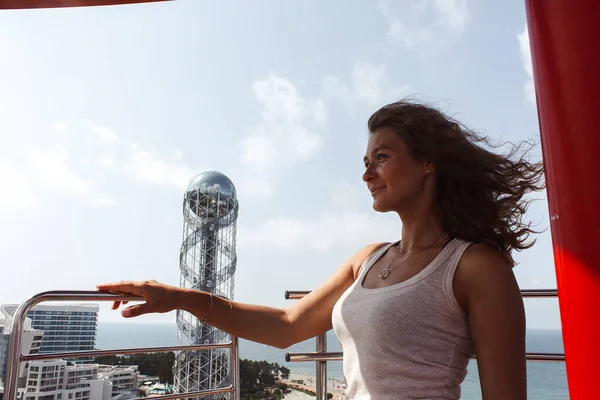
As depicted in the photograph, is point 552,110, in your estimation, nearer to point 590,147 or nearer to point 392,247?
point 590,147

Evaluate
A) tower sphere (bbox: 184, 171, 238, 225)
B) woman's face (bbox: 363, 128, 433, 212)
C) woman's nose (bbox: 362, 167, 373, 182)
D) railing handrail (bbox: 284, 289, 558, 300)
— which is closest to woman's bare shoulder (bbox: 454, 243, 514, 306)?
woman's face (bbox: 363, 128, 433, 212)

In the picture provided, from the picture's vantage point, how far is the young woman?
3.58 feet

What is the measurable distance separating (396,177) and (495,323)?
473mm

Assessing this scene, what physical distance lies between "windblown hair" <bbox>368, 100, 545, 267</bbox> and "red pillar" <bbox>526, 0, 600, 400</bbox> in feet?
1.53

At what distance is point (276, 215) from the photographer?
121 feet

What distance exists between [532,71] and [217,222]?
1966cm

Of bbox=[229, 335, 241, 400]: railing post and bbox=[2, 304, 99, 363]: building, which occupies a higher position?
bbox=[2, 304, 99, 363]: building

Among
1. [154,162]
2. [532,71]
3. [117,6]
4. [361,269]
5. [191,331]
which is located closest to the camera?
[532,71]

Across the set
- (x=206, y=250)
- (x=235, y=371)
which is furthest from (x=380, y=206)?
(x=206, y=250)

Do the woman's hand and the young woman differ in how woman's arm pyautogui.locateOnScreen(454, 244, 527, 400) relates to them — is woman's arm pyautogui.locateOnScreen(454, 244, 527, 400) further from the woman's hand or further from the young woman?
the woman's hand

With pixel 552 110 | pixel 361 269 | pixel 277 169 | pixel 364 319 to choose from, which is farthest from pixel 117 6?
pixel 277 169

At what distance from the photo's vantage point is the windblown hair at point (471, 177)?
4.28 ft

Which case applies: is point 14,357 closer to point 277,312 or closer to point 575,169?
point 277,312

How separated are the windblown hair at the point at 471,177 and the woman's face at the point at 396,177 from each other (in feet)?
0.09
